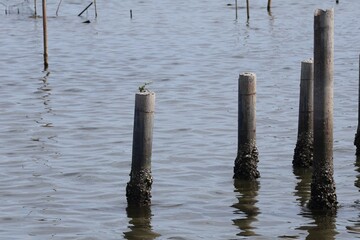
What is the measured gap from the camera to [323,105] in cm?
1409

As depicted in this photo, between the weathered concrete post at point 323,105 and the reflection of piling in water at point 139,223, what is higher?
the weathered concrete post at point 323,105

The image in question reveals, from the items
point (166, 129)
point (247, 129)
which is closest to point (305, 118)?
point (247, 129)

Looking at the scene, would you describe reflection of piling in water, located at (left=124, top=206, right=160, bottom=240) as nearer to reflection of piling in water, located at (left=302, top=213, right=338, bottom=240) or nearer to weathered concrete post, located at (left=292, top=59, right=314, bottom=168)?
reflection of piling in water, located at (left=302, top=213, right=338, bottom=240)

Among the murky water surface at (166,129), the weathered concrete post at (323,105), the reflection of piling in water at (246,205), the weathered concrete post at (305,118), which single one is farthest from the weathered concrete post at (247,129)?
the weathered concrete post at (323,105)

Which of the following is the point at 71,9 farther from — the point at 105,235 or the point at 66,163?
the point at 105,235

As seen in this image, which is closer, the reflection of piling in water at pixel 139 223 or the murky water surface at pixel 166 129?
the reflection of piling in water at pixel 139 223

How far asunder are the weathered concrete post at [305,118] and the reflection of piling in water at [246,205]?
101 cm

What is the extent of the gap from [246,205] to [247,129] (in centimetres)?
112

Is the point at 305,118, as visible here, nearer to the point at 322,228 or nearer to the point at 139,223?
the point at 322,228

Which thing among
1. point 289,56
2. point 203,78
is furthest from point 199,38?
point 203,78

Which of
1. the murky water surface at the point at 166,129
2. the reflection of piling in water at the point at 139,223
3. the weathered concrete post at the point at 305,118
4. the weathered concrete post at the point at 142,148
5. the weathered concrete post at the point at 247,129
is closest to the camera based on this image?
the weathered concrete post at the point at 142,148

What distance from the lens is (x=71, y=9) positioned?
157 feet

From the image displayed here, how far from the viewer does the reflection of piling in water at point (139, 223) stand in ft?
47.9

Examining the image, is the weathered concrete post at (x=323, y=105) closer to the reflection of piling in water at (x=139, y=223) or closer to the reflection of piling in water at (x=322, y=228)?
the reflection of piling in water at (x=322, y=228)
